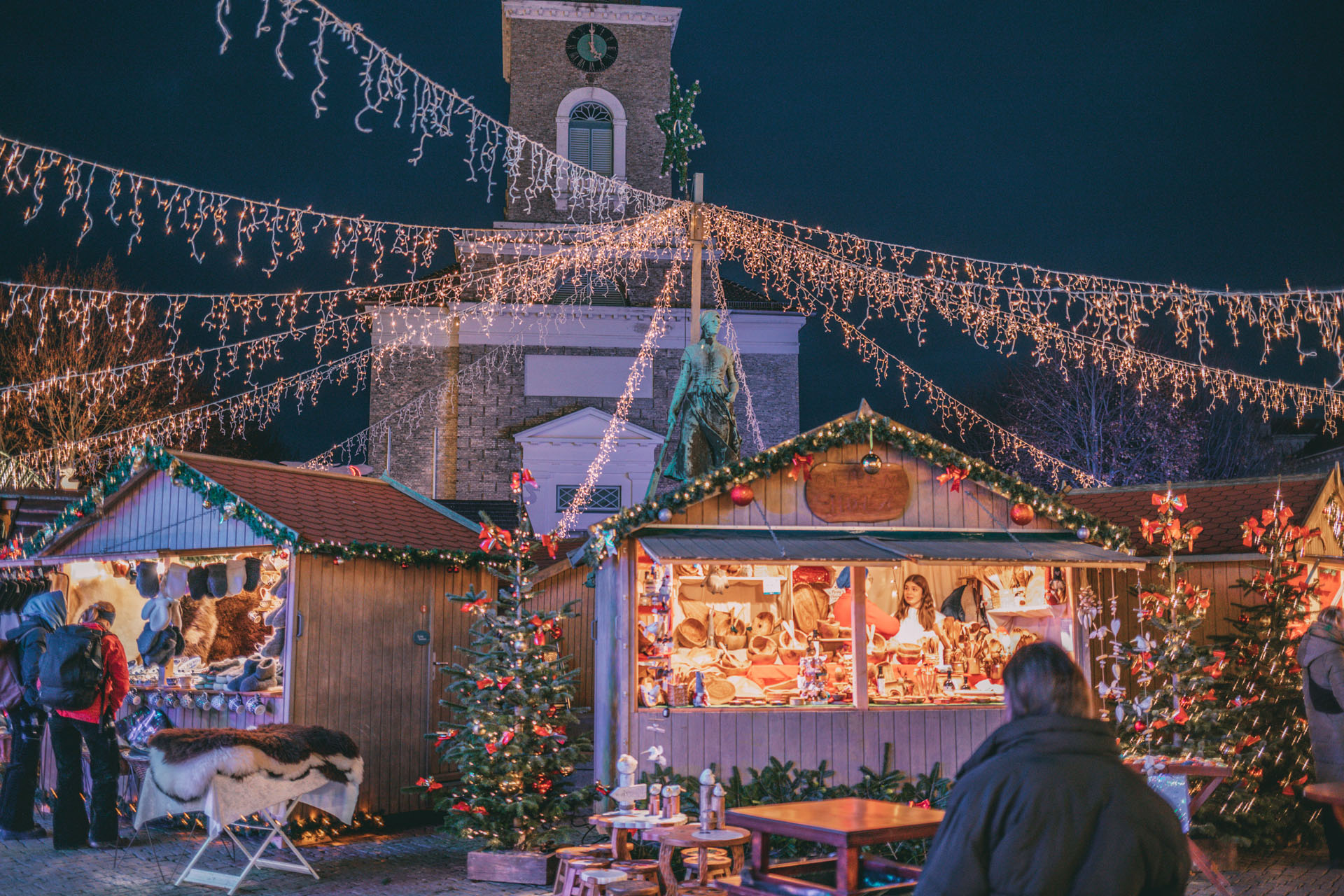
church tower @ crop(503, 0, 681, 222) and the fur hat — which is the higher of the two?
church tower @ crop(503, 0, 681, 222)

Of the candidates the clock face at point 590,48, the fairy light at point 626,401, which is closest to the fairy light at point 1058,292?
the fairy light at point 626,401

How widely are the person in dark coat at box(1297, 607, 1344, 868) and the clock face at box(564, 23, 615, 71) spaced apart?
71.5ft

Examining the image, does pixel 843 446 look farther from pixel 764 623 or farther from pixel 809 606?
pixel 764 623

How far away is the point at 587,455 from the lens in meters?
22.7

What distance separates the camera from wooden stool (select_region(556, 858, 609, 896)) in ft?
22.5

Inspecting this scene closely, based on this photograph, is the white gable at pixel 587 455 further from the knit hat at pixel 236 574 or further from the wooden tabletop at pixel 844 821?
the wooden tabletop at pixel 844 821

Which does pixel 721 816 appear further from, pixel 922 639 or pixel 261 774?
pixel 922 639

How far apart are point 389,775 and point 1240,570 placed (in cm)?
832

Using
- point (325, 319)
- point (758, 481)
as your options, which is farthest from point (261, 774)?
point (325, 319)

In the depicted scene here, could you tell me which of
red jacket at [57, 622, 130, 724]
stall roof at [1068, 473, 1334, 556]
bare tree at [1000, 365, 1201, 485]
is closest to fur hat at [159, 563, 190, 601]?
red jacket at [57, 622, 130, 724]

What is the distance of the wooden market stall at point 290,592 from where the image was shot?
31.7ft

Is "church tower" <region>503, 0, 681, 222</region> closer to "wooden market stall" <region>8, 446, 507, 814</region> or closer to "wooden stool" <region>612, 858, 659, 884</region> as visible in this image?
"wooden market stall" <region>8, 446, 507, 814</region>

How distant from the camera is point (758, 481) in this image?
30.7 feet

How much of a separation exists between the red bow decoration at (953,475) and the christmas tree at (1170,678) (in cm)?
157
